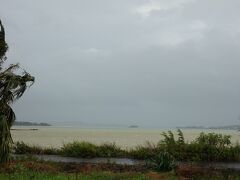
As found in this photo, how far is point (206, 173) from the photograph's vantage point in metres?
18.2

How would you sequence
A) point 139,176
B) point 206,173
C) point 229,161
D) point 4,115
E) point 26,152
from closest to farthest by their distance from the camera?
point 139,176
point 206,173
point 4,115
point 229,161
point 26,152

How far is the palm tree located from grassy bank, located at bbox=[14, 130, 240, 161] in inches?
Result: 218

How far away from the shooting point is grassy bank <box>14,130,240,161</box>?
78.7 ft

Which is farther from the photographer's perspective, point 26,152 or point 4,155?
point 26,152

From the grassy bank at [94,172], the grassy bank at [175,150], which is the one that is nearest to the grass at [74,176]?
the grassy bank at [94,172]

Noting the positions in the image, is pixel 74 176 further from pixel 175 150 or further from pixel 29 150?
pixel 29 150

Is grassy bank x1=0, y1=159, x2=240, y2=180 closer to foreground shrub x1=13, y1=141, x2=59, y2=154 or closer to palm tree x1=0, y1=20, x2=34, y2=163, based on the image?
palm tree x1=0, y1=20, x2=34, y2=163

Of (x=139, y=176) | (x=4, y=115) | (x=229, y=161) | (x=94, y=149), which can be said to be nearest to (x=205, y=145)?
(x=229, y=161)

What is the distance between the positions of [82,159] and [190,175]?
7.95 m

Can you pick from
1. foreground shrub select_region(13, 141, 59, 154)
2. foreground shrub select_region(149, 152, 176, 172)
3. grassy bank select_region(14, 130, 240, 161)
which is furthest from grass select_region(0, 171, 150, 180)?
foreground shrub select_region(13, 141, 59, 154)

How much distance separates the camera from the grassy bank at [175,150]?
78.7ft

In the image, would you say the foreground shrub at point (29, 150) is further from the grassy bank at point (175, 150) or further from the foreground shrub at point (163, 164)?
the foreground shrub at point (163, 164)

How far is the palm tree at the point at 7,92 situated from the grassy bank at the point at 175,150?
18.2 ft

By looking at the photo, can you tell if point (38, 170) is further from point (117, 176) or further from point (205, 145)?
point (205, 145)
